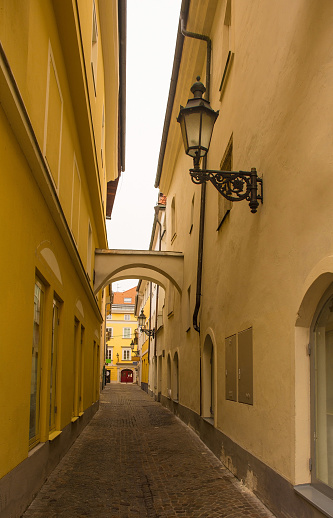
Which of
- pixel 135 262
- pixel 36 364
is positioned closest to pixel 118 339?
pixel 135 262

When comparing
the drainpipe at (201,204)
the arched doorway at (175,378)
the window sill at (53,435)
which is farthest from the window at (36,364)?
the arched doorway at (175,378)

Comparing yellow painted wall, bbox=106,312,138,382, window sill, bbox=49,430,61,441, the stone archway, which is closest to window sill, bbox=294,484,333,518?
window sill, bbox=49,430,61,441

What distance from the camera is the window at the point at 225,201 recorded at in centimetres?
956

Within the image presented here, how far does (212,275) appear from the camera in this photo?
1089cm

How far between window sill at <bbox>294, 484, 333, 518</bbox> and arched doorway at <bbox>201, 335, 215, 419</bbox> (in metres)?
6.36

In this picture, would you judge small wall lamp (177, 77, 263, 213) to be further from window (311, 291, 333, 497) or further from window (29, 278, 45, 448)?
window (29, 278, 45, 448)

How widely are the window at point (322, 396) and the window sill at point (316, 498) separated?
0.07 meters

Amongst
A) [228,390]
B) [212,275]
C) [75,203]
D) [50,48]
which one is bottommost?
[228,390]

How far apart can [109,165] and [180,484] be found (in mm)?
16685

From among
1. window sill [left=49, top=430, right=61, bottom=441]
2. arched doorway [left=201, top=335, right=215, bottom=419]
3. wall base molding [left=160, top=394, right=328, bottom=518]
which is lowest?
wall base molding [left=160, top=394, right=328, bottom=518]

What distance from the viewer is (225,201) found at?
10.1 meters

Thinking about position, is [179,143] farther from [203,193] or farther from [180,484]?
[180,484]

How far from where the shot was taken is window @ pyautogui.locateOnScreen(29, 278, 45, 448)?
252 inches

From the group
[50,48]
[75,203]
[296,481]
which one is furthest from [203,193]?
[296,481]
